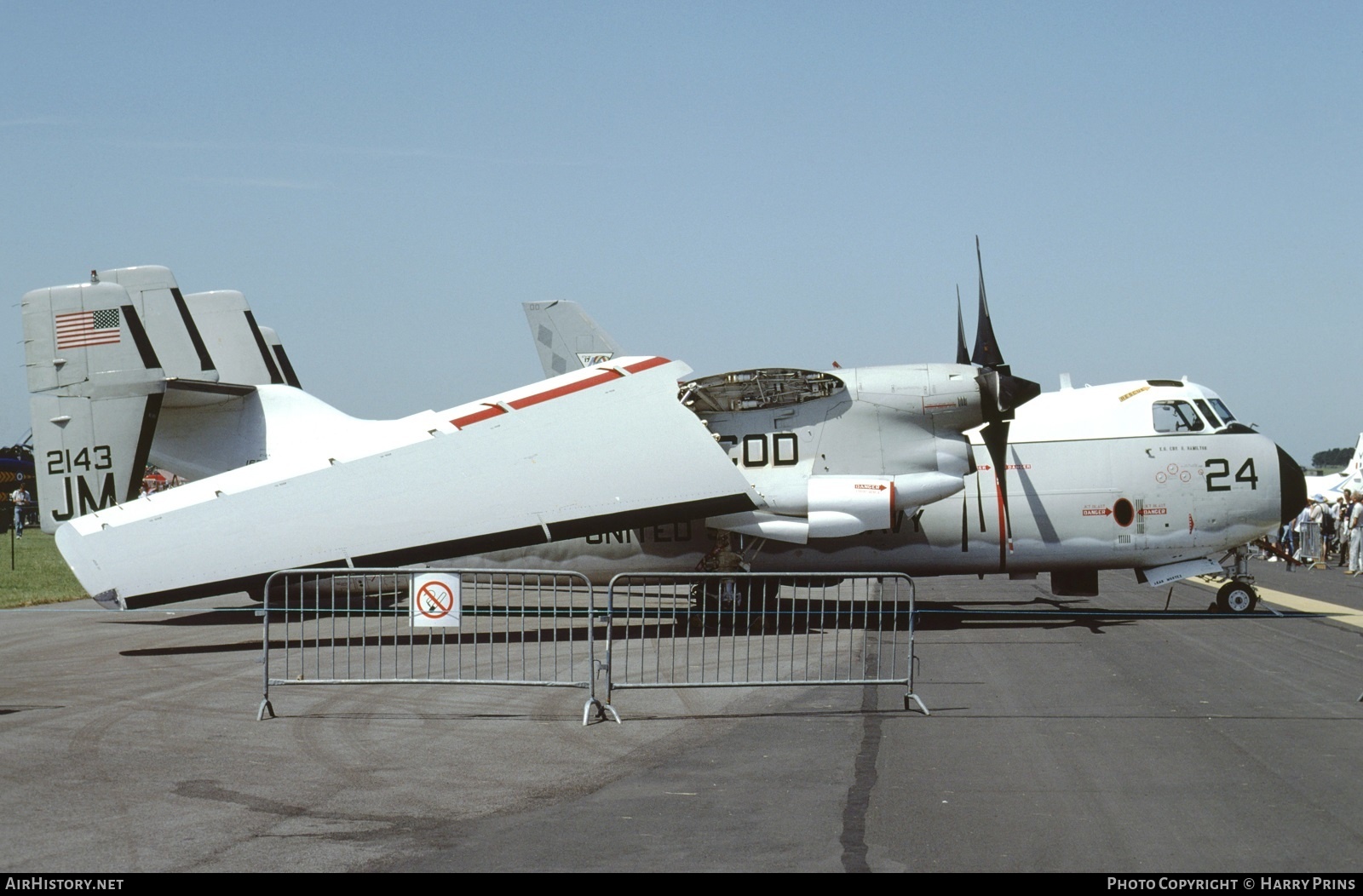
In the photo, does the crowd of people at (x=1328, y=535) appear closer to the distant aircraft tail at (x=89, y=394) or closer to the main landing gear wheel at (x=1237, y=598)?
the main landing gear wheel at (x=1237, y=598)

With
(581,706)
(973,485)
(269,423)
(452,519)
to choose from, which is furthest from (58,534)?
(973,485)

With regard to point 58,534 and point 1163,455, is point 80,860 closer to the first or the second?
point 58,534

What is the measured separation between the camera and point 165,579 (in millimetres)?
16266

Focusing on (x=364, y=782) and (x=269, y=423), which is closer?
(x=364, y=782)

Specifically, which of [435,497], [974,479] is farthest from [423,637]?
[974,479]

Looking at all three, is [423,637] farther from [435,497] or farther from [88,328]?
[88,328]

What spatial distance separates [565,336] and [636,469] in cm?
1494

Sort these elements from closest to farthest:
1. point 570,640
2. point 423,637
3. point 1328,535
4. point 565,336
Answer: point 570,640, point 423,637, point 565,336, point 1328,535

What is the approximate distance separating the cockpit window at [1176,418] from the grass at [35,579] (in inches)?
832

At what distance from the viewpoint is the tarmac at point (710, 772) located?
6641 mm

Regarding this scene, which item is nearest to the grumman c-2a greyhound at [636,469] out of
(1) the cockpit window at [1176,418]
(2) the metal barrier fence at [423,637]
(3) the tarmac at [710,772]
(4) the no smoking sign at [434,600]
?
(1) the cockpit window at [1176,418]

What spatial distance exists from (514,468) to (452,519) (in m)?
1.17

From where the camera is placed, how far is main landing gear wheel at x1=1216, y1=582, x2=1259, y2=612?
20422 millimetres

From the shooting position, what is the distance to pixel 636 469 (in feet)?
58.1
